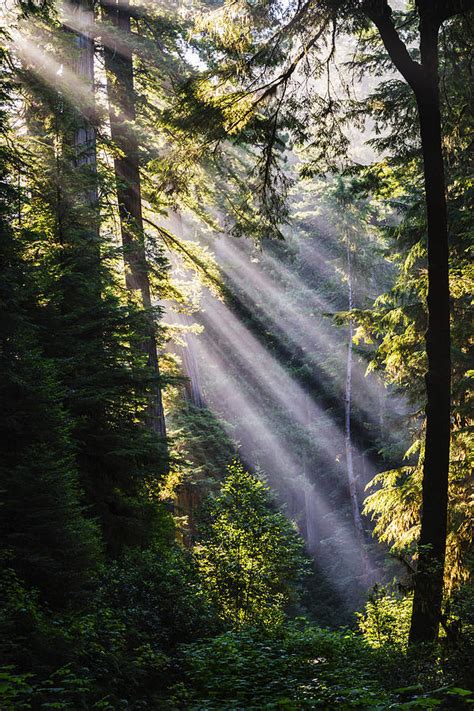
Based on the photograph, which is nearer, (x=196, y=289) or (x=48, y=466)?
(x=48, y=466)

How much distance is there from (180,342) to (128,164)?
4182 mm

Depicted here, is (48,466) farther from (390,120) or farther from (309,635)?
(390,120)

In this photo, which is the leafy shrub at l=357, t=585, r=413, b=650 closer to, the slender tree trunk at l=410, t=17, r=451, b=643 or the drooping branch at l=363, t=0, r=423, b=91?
the slender tree trunk at l=410, t=17, r=451, b=643

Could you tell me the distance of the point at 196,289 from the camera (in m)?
14.1

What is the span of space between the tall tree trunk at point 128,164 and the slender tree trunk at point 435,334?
6.33m

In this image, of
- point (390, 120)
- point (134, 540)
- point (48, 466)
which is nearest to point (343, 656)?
point (48, 466)

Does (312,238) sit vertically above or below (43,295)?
above

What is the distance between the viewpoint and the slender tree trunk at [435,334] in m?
6.82

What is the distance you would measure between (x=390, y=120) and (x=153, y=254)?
19.3ft

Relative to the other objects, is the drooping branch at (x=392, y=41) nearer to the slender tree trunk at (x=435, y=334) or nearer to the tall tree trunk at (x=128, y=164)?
the slender tree trunk at (x=435, y=334)

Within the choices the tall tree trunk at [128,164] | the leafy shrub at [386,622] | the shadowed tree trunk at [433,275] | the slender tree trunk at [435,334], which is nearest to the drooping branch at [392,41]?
the shadowed tree trunk at [433,275]

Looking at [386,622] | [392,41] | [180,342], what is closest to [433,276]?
[392,41]

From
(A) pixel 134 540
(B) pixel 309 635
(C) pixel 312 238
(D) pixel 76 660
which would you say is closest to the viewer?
(D) pixel 76 660

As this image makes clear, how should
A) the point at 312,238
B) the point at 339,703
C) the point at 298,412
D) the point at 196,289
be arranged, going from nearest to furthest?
the point at 339,703
the point at 196,289
the point at 298,412
the point at 312,238
